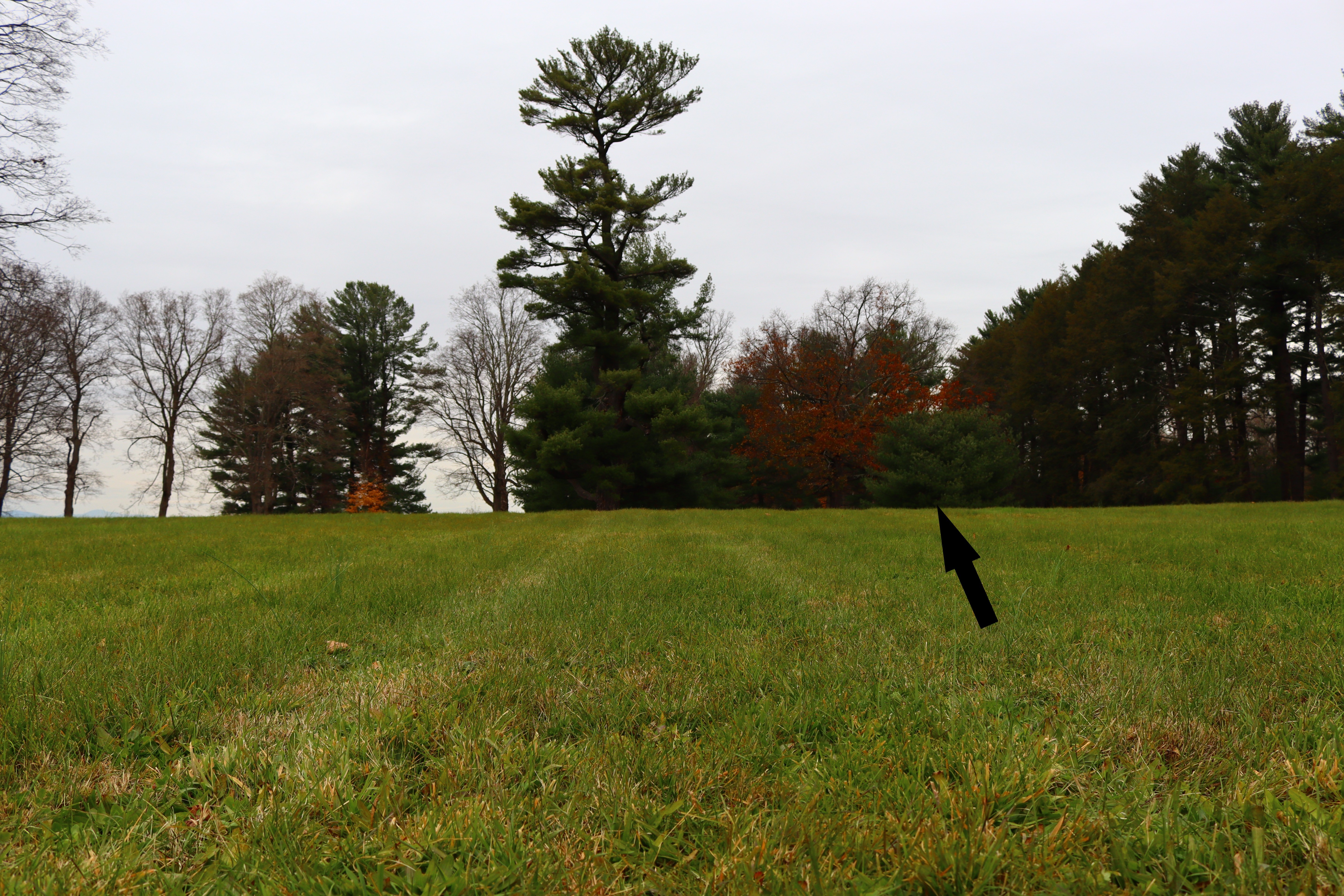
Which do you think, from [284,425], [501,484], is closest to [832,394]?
[501,484]

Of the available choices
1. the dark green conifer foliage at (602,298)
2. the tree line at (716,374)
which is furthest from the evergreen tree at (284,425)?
the dark green conifer foliage at (602,298)

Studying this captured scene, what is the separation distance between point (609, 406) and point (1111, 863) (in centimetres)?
2987

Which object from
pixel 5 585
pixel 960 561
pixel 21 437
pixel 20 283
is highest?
pixel 20 283

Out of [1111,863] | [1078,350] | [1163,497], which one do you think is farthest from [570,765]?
[1078,350]

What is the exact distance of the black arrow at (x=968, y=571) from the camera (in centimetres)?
393

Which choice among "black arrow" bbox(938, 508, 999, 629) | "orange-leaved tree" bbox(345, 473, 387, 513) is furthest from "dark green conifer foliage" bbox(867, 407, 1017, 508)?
"orange-leaved tree" bbox(345, 473, 387, 513)

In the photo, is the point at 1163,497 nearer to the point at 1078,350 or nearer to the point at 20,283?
the point at 1078,350

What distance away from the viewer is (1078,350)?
41.2m

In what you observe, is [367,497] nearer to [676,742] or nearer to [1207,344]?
[676,742]

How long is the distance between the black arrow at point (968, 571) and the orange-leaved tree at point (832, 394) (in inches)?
1212

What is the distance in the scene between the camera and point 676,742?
2.44m

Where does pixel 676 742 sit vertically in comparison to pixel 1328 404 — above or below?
below

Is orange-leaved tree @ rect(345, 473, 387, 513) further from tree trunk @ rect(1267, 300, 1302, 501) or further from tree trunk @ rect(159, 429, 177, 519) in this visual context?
tree trunk @ rect(1267, 300, 1302, 501)

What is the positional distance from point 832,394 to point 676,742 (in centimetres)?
3471
